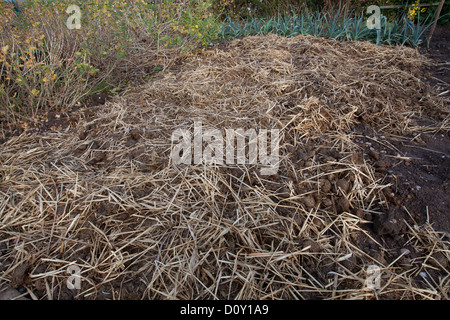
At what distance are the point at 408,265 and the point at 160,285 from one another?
3.87 feet

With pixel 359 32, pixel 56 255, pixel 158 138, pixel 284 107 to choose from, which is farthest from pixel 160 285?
pixel 359 32

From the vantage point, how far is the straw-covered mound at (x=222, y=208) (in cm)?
133

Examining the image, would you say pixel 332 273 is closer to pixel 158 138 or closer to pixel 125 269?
pixel 125 269

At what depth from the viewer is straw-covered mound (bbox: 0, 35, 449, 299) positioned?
133 centimetres

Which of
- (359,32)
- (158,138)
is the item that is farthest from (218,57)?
(359,32)

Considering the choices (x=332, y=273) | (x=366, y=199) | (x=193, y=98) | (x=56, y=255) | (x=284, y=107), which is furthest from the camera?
(x=193, y=98)

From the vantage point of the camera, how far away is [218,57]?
360 centimetres

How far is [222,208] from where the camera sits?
1.64 metres

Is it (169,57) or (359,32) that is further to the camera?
(359,32)
